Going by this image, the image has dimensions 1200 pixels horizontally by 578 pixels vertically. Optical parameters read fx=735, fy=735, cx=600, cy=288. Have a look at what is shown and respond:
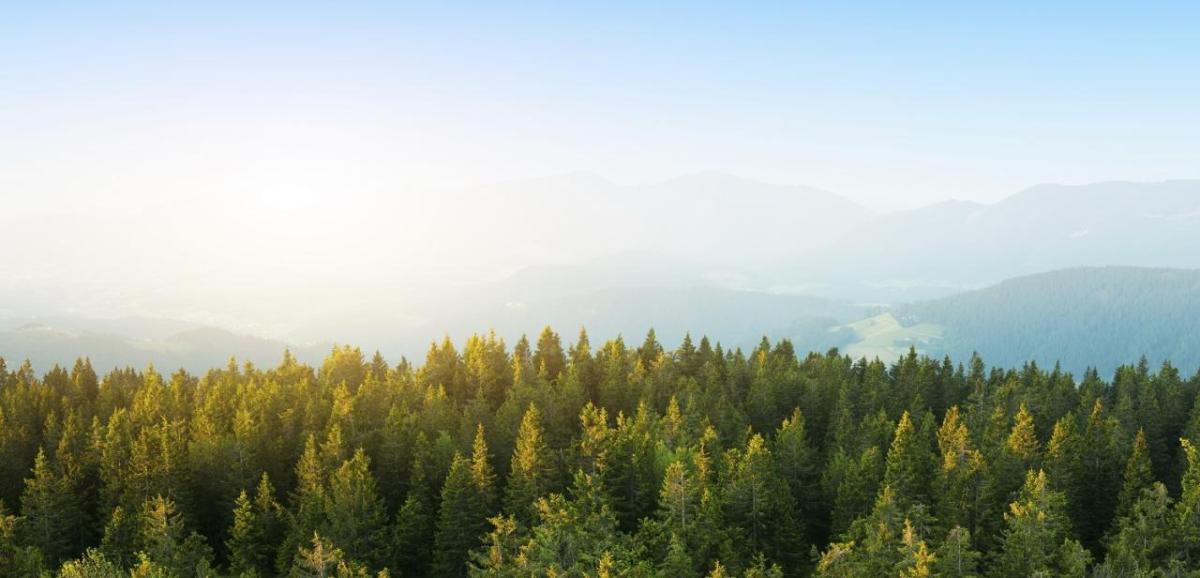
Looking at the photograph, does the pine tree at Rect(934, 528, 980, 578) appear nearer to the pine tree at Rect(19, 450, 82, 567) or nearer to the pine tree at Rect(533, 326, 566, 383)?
the pine tree at Rect(533, 326, 566, 383)

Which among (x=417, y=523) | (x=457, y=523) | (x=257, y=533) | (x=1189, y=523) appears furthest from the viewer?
(x=417, y=523)

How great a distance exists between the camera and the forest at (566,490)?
48406 millimetres

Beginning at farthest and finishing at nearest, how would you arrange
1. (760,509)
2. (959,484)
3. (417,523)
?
(417,523), (760,509), (959,484)

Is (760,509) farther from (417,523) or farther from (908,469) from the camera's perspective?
(417,523)

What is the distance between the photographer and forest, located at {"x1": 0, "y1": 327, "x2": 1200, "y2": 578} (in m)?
48.4

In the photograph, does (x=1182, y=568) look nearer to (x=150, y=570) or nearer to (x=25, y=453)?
(x=150, y=570)

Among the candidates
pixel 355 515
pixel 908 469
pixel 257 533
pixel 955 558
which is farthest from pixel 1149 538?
pixel 257 533

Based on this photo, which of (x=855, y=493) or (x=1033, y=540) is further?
(x=855, y=493)

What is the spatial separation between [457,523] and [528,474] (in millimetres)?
6416

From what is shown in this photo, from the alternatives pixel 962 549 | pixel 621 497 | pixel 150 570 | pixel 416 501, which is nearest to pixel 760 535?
pixel 621 497

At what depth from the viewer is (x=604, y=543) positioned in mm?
48531

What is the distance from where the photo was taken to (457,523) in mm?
A: 55938

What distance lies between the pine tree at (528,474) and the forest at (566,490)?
177 mm

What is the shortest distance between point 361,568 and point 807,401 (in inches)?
2177
